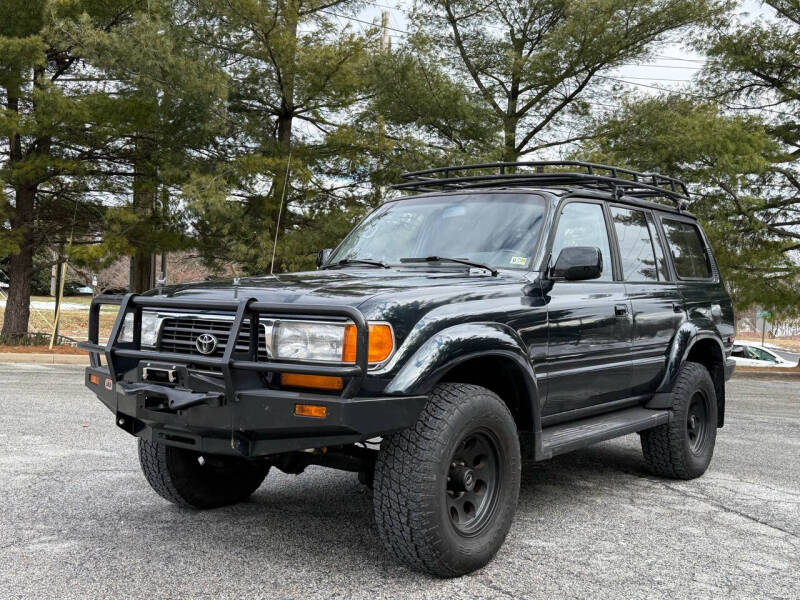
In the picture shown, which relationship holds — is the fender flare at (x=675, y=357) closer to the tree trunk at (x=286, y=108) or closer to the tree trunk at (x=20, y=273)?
the tree trunk at (x=286, y=108)

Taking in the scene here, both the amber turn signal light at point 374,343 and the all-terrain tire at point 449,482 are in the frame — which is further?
the all-terrain tire at point 449,482

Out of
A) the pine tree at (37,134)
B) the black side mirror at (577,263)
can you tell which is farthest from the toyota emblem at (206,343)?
the pine tree at (37,134)

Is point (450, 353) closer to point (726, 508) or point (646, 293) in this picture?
point (646, 293)

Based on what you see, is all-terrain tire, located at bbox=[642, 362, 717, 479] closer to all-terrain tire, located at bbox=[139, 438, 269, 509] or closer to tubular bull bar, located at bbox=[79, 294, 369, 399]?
all-terrain tire, located at bbox=[139, 438, 269, 509]

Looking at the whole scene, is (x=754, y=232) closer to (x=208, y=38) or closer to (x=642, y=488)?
(x=208, y=38)

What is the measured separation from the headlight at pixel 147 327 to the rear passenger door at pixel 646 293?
3.01m

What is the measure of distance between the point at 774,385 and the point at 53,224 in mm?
14605

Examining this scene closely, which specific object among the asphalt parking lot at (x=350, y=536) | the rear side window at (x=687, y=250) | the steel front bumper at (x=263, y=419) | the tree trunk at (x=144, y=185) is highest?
the tree trunk at (x=144, y=185)

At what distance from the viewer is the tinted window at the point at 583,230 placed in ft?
16.3

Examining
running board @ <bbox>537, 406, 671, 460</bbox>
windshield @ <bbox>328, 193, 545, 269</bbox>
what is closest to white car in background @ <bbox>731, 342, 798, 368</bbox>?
running board @ <bbox>537, 406, 671, 460</bbox>

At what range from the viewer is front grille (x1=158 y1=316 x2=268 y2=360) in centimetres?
368

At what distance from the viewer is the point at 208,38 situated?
15.2 m

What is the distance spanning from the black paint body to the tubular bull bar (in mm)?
16

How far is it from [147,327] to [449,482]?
1.71 meters
